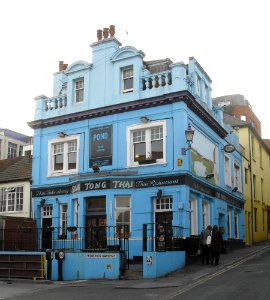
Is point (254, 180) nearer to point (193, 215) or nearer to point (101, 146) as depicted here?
point (193, 215)

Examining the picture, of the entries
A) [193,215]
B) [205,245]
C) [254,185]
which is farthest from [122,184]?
[254,185]

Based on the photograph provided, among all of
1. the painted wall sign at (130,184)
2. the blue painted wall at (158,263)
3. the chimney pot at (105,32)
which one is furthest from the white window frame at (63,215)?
the chimney pot at (105,32)

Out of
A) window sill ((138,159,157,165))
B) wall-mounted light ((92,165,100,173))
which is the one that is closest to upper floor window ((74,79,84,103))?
wall-mounted light ((92,165,100,173))

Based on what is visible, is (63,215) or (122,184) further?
(63,215)

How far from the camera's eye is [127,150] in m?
22.8

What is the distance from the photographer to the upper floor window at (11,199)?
2830cm

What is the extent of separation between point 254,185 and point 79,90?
18068mm

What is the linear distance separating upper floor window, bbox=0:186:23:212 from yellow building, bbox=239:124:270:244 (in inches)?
624

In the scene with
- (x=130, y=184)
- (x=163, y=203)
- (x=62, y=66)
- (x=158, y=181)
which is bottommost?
(x=163, y=203)

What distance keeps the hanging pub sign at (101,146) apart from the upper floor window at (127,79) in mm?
2158

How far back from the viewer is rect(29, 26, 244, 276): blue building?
2161 cm

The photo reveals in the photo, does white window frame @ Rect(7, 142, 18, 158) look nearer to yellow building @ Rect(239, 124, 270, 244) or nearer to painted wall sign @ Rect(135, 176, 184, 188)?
yellow building @ Rect(239, 124, 270, 244)

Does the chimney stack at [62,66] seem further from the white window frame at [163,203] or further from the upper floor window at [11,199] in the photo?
the white window frame at [163,203]

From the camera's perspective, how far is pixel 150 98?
2244 cm
